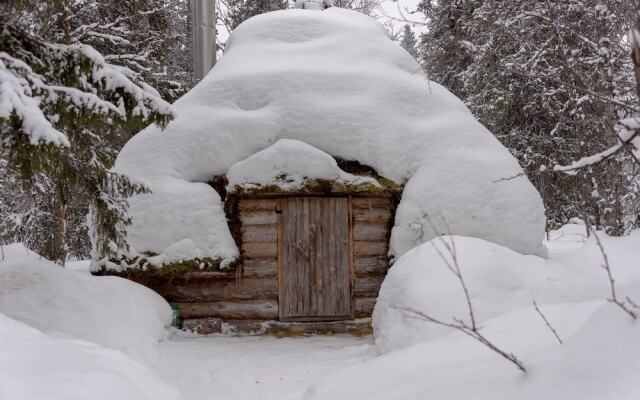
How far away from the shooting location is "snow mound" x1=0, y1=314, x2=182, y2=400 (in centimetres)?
299

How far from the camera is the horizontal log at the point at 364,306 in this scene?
7.99 meters

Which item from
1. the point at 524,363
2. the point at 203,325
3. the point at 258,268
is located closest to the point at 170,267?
the point at 203,325

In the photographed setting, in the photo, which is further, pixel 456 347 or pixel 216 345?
pixel 216 345

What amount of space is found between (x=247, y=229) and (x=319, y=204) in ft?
3.71

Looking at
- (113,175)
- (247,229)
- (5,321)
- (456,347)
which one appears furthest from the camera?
(247,229)

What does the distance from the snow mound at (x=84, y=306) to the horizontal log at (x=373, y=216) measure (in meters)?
3.04

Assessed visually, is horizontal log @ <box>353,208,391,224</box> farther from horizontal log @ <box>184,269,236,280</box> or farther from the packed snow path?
horizontal log @ <box>184,269,236,280</box>

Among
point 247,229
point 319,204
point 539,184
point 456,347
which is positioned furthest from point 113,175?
point 539,184

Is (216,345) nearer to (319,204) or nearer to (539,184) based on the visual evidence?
(319,204)

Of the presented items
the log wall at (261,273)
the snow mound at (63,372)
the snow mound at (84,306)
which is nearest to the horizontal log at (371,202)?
the log wall at (261,273)

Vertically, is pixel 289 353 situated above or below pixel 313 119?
below

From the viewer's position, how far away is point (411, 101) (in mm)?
8422

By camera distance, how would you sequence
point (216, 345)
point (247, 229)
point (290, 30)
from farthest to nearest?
point (290, 30) → point (247, 229) → point (216, 345)

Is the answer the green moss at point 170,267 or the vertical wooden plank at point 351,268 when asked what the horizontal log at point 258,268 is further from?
the vertical wooden plank at point 351,268
